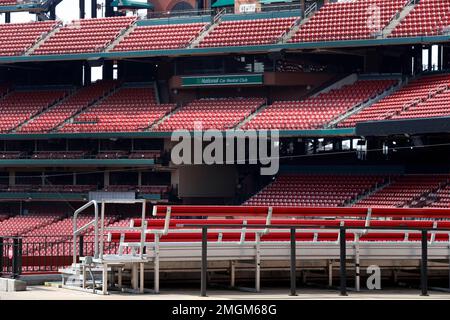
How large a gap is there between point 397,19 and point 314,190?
8600mm

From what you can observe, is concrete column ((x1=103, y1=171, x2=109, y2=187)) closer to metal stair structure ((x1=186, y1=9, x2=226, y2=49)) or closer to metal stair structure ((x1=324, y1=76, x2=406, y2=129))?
metal stair structure ((x1=186, y1=9, x2=226, y2=49))

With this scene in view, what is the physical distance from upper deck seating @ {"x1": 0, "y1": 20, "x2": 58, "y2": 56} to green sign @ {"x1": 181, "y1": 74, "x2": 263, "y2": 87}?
9107 millimetres

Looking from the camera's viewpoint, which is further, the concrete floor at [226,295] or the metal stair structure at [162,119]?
A: the metal stair structure at [162,119]

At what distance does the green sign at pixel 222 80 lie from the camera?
182ft

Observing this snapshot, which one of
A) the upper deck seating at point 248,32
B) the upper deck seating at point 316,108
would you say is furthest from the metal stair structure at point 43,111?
the upper deck seating at point 316,108

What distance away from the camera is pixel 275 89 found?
2207 inches

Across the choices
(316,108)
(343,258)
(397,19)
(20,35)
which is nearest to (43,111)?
(20,35)

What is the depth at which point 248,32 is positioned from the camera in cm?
5547

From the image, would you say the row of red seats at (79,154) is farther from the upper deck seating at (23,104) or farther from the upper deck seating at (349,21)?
the upper deck seating at (349,21)

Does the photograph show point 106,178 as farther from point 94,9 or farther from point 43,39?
point 94,9

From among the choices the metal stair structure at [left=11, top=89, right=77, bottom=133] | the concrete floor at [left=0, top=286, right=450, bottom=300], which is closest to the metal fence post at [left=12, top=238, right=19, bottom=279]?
the concrete floor at [left=0, top=286, right=450, bottom=300]

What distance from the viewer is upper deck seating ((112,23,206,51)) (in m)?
56.6

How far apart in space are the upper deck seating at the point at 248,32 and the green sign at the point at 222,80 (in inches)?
70.1

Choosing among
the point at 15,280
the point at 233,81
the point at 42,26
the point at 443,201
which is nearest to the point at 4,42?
the point at 42,26
